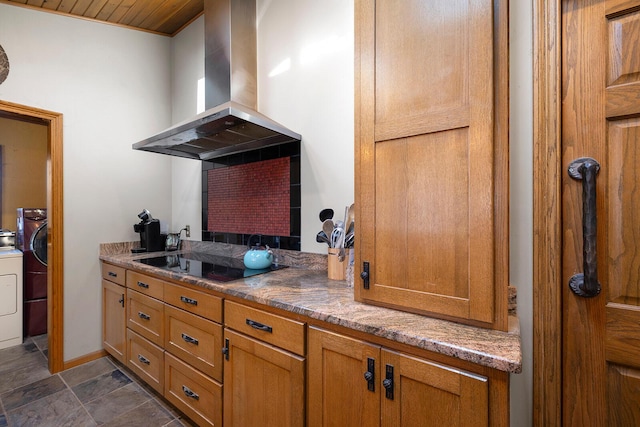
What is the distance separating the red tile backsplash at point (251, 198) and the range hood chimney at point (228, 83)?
0.19 metres

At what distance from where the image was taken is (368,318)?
102cm

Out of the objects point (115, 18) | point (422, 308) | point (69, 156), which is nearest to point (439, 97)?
point (422, 308)

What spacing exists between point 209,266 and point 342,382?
1277 mm

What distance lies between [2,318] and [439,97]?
407 centimetres

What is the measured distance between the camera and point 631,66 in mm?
946

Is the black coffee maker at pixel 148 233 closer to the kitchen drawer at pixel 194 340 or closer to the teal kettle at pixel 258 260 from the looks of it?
the kitchen drawer at pixel 194 340

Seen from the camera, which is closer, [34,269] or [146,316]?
[146,316]

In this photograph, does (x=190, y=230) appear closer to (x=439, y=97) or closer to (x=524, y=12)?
(x=439, y=97)

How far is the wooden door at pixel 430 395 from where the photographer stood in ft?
2.62

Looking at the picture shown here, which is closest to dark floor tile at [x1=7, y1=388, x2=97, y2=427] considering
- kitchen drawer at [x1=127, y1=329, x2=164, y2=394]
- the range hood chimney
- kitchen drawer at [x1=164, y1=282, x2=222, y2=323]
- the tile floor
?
the tile floor

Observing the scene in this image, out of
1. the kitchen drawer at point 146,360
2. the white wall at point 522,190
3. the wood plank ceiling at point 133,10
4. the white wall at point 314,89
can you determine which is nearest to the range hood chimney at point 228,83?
the white wall at point 314,89

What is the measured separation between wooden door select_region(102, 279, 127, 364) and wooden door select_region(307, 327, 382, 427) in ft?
5.96

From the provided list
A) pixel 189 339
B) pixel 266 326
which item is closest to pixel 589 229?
pixel 266 326

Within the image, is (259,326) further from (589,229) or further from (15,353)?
(15,353)
